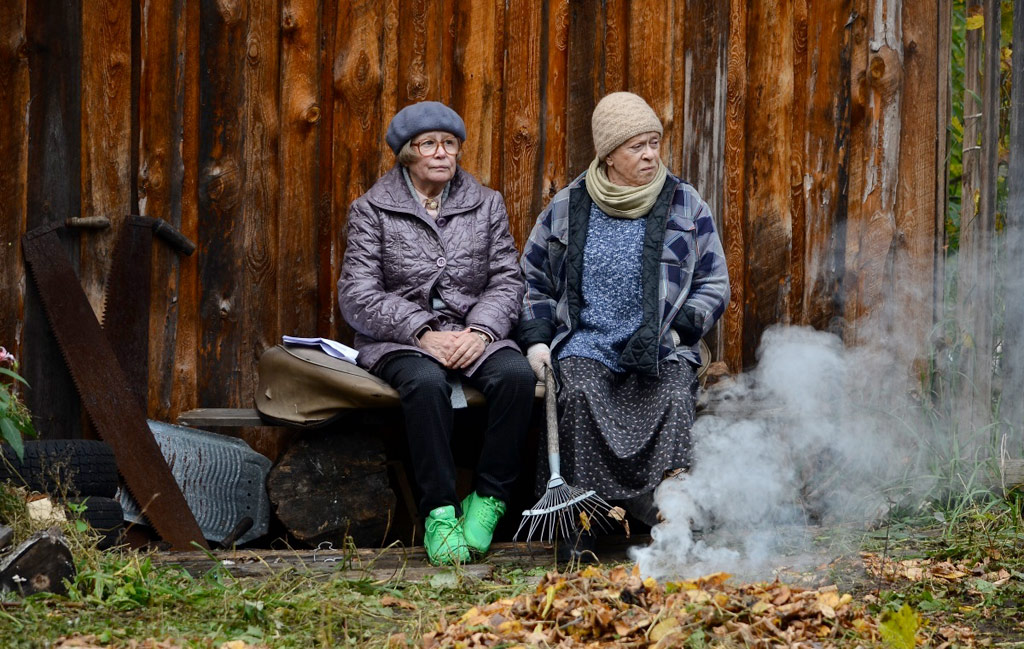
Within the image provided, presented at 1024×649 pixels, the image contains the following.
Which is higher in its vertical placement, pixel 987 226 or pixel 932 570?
pixel 987 226

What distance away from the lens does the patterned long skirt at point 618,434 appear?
14.8 feet

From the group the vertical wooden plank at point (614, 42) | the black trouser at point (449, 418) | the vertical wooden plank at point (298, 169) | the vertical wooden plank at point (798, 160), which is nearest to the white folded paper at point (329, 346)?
the black trouser at point (449, 418)

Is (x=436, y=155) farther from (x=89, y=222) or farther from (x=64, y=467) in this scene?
(x=64, y=467)

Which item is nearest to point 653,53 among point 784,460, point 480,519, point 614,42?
point 614,42

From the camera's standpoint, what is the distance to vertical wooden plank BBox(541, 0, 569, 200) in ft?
17.7

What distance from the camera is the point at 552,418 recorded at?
4.60 metres

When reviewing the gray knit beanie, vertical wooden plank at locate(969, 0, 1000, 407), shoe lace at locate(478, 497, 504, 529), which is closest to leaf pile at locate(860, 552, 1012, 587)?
vertical wooden plank at locate(969, 0, 1000, 407)

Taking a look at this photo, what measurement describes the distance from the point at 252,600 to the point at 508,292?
193 centimetres

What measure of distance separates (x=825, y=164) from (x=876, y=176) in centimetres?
25

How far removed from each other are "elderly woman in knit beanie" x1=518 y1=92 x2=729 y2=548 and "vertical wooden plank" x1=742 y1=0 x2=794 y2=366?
54cm

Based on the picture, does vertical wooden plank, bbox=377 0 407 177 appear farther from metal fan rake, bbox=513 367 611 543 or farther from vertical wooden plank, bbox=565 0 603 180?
metal fan rake, bbox=513 367 611 543

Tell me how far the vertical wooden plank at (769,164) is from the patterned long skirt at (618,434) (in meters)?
1.00

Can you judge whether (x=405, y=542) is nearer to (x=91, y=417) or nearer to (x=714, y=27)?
(x=91, y=417)

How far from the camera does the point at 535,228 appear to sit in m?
5.22
